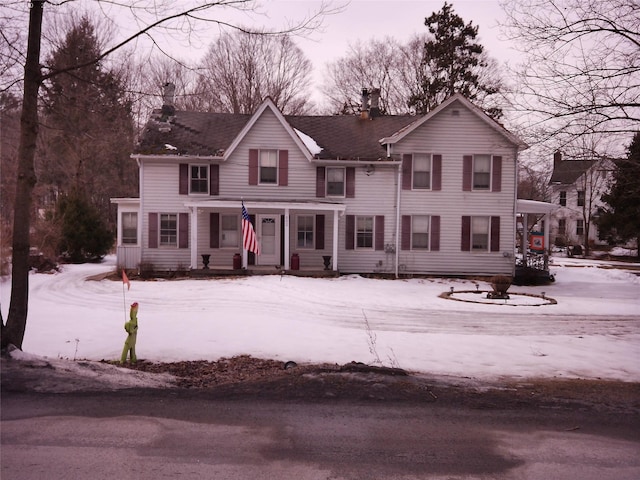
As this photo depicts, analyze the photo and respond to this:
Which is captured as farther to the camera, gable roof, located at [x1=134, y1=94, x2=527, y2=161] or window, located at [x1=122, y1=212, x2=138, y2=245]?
window, located at [x1=122, y1=212, x2=138, y2=245]

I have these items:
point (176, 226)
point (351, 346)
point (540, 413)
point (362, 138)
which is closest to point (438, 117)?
point (362, 138)

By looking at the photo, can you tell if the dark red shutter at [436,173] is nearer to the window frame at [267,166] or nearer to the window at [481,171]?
the window at [481,171]

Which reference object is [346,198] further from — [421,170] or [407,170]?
[421,170]

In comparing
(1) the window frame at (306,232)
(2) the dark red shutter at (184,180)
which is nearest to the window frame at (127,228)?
(2) the dark red shutter at (184,180)

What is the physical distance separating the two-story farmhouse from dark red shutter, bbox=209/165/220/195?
4 cm

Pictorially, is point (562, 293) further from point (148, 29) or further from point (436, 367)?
point (148, 29)

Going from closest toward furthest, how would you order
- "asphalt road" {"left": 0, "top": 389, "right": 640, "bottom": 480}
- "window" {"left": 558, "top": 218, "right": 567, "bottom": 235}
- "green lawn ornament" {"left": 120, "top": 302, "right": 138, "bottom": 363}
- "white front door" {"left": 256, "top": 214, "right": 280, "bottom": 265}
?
"asphalt road" {"left": 0, "top": 389, "right": 640, "bottom": 480} < "green lawn ornament" {"left": 120, "top": 302, "right": 138, "bottom": 363} < "white front door" {"left": 256, "top": 214, "right": 280, "bottom": 265} < "window" {"left": 558, "top": 218, "right": 567, "bottom": 235}

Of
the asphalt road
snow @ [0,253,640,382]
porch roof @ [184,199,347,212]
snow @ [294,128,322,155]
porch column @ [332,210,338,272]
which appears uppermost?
snow @ [294,128,322,155]

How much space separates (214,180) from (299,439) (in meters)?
19.0

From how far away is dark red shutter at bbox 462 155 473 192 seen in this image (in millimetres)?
23250

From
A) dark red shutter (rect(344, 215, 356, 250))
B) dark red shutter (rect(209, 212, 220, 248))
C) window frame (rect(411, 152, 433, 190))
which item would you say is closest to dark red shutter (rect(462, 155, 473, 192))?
window frame (rect(411, 152, 433, 190))

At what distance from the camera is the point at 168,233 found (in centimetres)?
2266

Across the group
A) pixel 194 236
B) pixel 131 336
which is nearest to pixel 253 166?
pixel 194 236

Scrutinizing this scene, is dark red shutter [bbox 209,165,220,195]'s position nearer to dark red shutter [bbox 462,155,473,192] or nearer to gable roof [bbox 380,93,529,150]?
gable roof [bbox 380,93,529,150]
